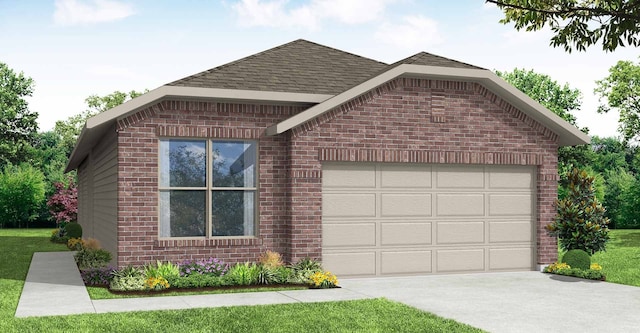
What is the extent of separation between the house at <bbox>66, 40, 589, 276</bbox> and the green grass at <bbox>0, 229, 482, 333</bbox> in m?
3.87

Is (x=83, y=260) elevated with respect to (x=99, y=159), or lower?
lower

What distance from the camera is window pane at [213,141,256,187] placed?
615 inches

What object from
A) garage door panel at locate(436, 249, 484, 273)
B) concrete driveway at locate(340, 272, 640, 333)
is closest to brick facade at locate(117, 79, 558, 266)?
garage door panel at locate(436, 249, 484, 273)

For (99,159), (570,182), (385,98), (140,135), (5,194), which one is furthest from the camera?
(5,194)

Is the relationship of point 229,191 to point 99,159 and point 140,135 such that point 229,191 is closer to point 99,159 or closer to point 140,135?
point 140,135

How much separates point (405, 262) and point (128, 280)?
6.31m

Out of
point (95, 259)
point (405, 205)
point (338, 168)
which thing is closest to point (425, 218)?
point (405, 205)

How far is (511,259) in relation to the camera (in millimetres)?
17609

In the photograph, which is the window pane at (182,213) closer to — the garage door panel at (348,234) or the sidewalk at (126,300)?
the sidewalk at (126,300)

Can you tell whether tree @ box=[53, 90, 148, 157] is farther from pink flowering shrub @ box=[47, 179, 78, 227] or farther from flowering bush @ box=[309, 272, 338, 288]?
flowering bush @ box=[309, 272, 338, 288]

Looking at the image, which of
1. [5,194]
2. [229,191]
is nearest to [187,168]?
[229,191]

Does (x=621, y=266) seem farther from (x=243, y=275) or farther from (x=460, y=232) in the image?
(x=243, y=275)

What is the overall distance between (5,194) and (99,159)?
1496 inches

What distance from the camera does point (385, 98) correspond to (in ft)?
53.6
